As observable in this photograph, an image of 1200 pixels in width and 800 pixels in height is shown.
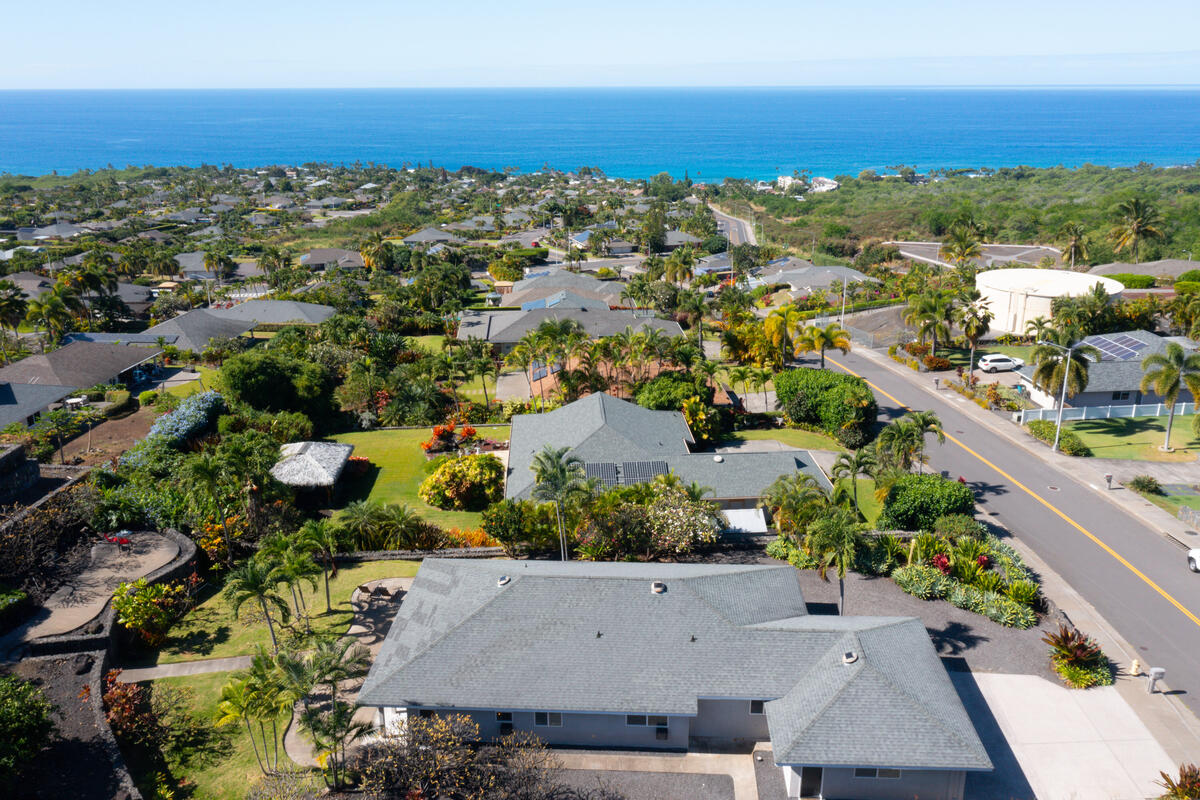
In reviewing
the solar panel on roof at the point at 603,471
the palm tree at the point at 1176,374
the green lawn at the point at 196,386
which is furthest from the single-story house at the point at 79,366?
the palm tree at the point at 1176,374

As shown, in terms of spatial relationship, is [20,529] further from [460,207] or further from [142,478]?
[460,207]

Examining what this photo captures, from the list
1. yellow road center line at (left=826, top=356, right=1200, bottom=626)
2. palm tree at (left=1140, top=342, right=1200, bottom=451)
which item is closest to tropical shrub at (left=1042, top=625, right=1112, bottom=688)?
yellow road center line at (left=826, top=356, right=1200, bottom=626)

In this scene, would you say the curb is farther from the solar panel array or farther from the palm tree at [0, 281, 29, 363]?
the palm tree at [0, 281, 29, 363]

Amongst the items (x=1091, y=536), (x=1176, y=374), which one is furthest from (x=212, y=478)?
(x=1176, y=374)

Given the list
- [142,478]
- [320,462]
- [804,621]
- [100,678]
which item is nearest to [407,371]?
[320,462]

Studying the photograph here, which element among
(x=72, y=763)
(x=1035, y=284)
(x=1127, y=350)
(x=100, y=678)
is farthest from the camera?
(x=1035, y=284)

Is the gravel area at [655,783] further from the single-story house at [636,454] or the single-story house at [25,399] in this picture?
the single-story house at [25,399]

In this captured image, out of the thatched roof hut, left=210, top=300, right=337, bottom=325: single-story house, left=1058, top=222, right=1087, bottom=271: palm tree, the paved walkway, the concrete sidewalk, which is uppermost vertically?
left=1058, top=222, right=1087, bottom=271: palm tree

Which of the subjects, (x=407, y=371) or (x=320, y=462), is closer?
(x=320, y=462)

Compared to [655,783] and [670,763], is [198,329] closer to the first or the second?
[670,763]
